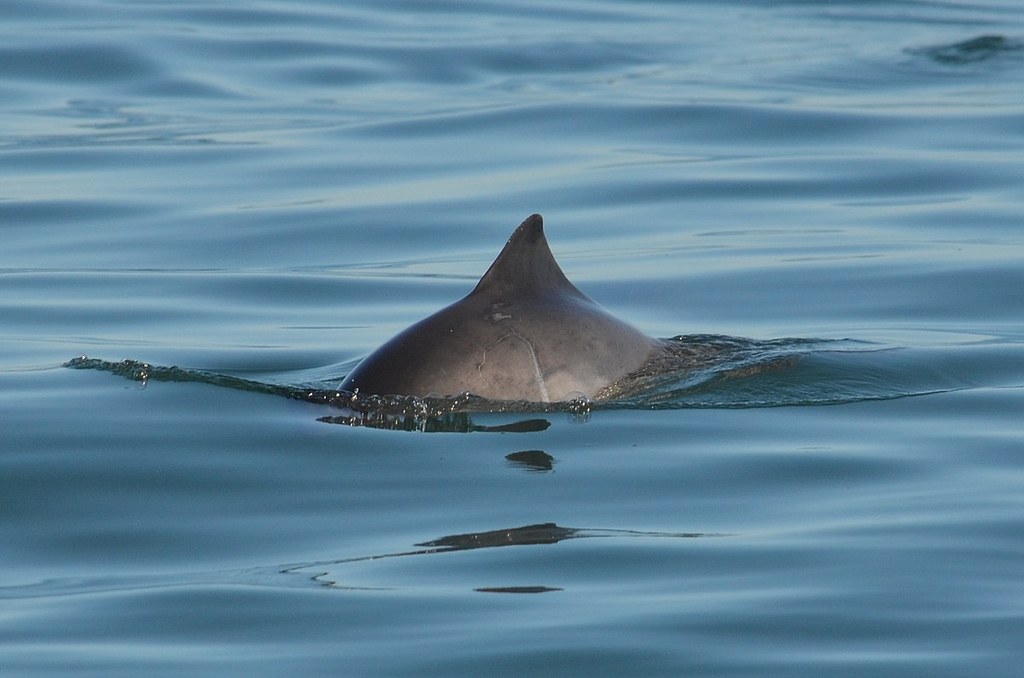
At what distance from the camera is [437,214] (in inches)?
604

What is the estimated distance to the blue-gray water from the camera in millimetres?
5617

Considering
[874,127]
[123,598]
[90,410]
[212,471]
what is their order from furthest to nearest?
[874,127]
[90,410]
[212,471]
[123,598]

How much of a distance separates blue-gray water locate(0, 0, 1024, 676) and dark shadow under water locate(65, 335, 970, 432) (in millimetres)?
41

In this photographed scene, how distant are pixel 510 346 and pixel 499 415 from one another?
10.7 inches

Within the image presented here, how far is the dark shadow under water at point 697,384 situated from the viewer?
7840 millimetres

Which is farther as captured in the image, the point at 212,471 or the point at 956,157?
the point at 956,157

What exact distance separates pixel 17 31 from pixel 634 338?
1802 cm

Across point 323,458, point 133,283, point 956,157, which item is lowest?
point 323,458

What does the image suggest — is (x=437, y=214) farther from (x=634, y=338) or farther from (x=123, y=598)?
A: (x=123, y=598)

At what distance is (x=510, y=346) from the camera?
7.86 metres

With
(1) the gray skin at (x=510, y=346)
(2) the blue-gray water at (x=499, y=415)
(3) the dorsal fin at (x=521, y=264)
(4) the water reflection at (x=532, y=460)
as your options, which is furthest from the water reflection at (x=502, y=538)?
(3) the dorsal fin at (x=521, y=264)

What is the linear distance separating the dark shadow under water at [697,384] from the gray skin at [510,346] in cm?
6

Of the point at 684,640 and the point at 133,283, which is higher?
the point at 133,283

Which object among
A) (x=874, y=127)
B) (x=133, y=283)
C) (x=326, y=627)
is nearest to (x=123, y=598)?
(x=326, y=627)
